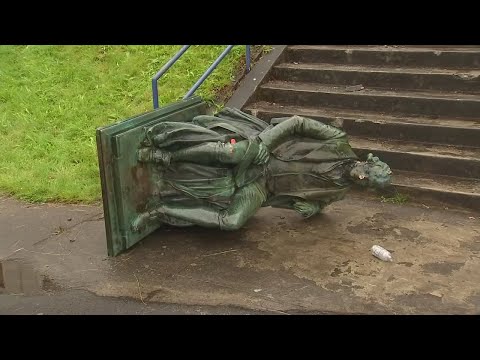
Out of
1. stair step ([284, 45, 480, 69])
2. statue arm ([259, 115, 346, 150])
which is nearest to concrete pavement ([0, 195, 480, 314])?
statue arm ([259, 115, 346, 150])

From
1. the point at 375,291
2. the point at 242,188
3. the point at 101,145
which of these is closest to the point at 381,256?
the point at 375,291

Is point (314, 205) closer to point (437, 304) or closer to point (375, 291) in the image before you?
point (375, 291)

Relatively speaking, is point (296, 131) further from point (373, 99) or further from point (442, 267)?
point (373, 99)

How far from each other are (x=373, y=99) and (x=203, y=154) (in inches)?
104

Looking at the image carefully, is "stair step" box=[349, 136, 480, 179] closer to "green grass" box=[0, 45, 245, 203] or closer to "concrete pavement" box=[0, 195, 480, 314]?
Answer: "concrete pavement" box=[0, 195, 480, 314]

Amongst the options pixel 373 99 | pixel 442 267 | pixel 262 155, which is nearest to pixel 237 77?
pixel 373 99

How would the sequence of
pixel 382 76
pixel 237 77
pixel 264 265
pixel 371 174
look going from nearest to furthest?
pixel 264 265, pixel 371 174, pixel 382 76, pixel 237 77

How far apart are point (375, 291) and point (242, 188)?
1379mm

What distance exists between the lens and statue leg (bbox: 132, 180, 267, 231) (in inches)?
183

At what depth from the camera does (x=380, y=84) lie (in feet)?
21.8

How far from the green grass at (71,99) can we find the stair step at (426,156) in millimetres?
2235

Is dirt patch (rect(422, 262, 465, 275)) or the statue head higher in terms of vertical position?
the statue head

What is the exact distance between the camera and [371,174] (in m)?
4.63

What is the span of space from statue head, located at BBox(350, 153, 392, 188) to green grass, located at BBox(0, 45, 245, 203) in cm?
276
